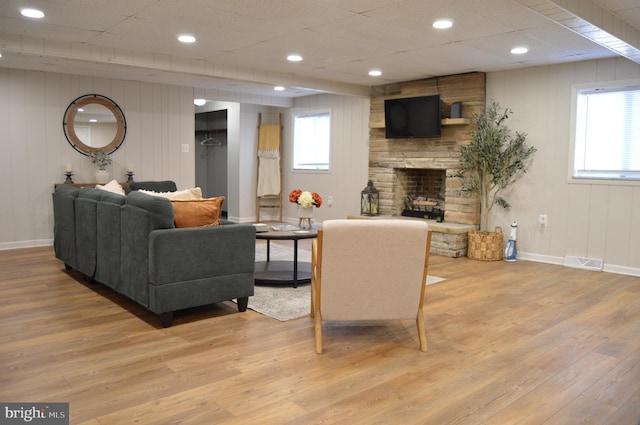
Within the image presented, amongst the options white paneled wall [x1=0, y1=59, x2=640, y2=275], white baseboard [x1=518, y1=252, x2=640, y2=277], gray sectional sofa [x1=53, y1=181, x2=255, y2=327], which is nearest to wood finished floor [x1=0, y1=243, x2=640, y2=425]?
gray sectional sofa [x1=53, y1=181, x2=255, y2=327]

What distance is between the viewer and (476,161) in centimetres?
621

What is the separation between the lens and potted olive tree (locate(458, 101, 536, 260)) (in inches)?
237

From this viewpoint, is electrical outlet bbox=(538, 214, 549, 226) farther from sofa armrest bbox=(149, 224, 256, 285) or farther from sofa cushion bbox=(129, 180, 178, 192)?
sofa cushion bbox=(129, 180, 178, 192)

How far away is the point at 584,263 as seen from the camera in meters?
5.67

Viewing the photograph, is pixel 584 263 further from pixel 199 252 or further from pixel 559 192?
pixel 199 252

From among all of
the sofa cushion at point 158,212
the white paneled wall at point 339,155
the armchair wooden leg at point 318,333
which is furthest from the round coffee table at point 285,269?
the white paneled wall at point 339,155

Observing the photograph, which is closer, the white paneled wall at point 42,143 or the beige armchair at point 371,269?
the beige armchair at point 371,269

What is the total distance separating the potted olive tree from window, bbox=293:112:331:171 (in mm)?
2936

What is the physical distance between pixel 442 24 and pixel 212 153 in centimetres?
698

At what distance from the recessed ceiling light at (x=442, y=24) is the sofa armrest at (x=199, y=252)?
2.22m

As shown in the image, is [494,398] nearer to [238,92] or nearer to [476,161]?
[476,161]

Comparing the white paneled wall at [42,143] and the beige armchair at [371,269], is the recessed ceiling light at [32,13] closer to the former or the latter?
the beige armchair at [371,269]

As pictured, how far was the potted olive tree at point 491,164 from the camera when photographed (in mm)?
6009

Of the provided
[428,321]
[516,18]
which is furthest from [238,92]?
[428,321]
